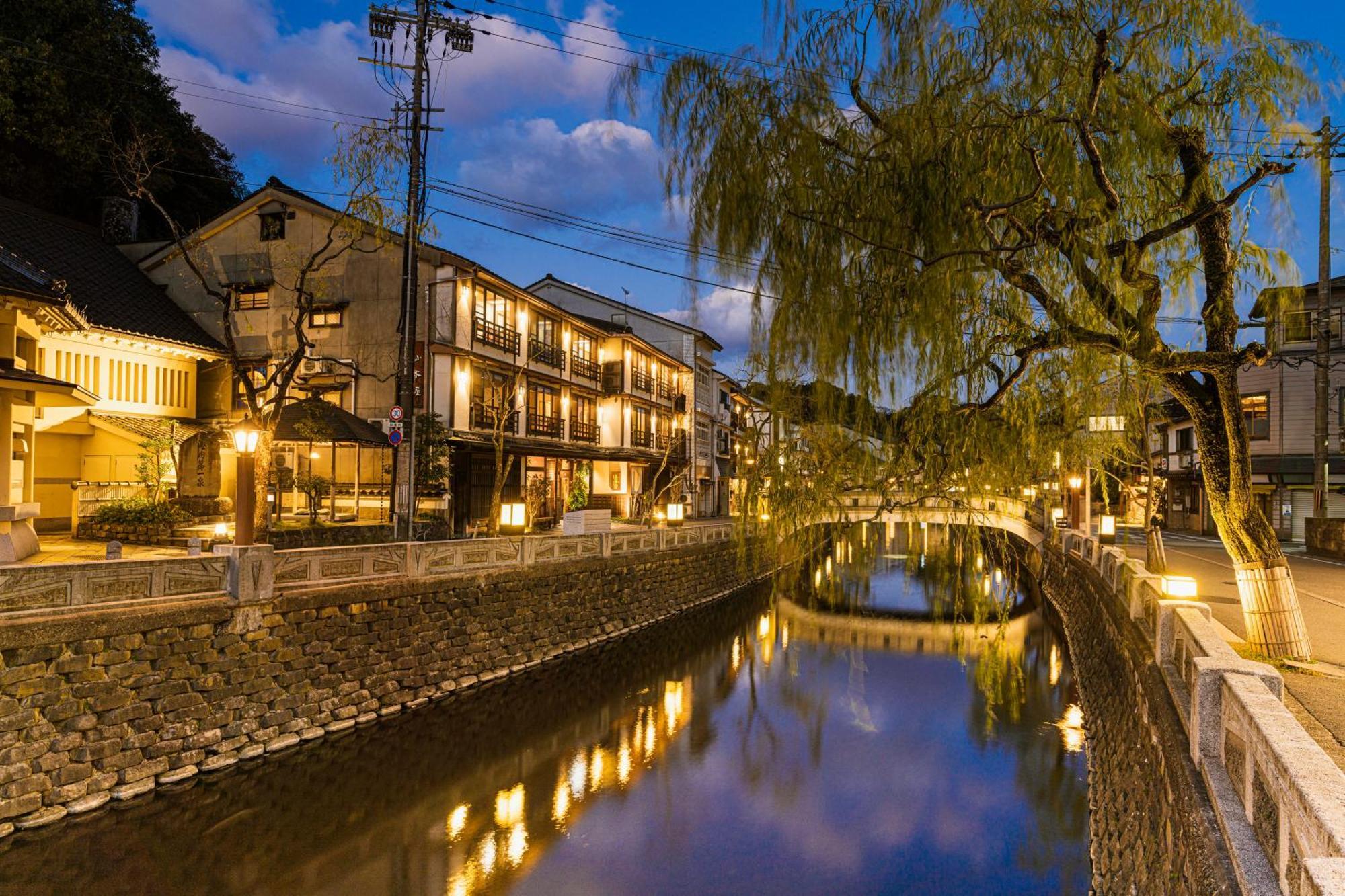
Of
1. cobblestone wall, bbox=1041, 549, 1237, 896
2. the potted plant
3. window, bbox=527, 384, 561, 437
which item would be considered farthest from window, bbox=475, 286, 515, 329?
A: cobblestone wall, bbox=1041, 549, 1237, 896

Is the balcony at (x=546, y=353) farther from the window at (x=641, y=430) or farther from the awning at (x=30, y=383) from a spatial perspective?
the awning at (x=30, y=383)

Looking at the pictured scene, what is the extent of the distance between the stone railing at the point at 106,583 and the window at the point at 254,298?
1830 cm

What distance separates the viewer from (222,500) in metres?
21.3

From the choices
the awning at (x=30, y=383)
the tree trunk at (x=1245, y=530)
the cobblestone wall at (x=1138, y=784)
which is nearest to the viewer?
the cobblestone wall at (x=1138, y=784)

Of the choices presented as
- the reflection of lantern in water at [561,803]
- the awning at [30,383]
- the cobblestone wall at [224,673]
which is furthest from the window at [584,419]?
the reflection of lantern in water at [561,803]

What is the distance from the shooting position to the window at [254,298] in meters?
27.3

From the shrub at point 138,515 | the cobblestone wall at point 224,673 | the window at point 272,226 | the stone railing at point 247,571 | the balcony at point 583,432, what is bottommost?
the cobblestone wall at point 224,673

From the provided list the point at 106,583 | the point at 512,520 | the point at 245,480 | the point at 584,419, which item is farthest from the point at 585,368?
the point at 106,583

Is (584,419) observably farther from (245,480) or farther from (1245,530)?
(1245,530)

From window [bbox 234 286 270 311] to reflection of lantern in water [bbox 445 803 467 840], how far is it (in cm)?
2236

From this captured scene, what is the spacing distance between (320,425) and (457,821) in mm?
13032

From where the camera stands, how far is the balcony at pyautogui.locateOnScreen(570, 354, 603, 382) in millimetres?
35375

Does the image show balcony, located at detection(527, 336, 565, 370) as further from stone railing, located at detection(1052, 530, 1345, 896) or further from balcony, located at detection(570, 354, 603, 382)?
stone railing, located at detection(1052, 530, 1345, 896)

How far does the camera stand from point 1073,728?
15898mm
